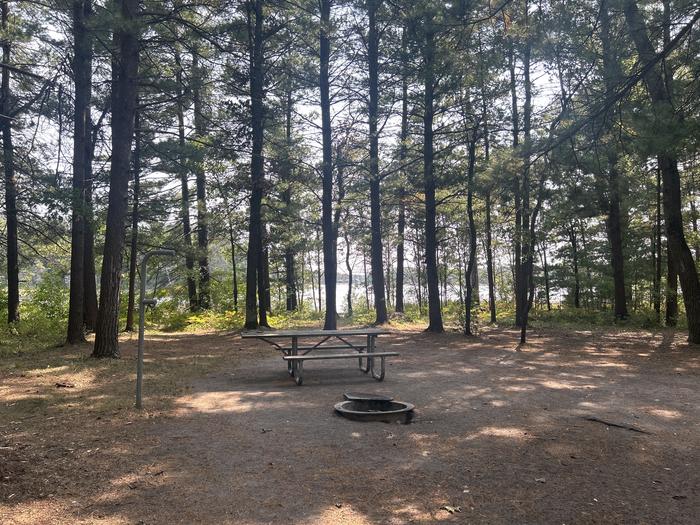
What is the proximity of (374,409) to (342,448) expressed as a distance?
150 cm

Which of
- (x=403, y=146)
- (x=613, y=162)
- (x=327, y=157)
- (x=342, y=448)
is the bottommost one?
Answer: (x=342, y=448)

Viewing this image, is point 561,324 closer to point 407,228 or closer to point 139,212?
point 407,228

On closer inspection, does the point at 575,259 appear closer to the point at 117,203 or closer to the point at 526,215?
the point at 526,215

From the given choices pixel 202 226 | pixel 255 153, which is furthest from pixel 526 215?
pixel 202 226

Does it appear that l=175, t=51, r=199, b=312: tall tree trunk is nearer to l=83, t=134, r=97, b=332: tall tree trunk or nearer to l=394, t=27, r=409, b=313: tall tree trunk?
l=83, t=134, r=97, b=332: tall tree trunk

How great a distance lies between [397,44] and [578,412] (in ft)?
40.3

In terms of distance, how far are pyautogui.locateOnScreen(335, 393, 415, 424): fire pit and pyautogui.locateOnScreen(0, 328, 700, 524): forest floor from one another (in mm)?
158

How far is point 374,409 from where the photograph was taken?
5867 mm

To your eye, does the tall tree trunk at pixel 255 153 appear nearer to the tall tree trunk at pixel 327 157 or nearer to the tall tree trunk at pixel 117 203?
the tall tree trunk at pixel 327 157

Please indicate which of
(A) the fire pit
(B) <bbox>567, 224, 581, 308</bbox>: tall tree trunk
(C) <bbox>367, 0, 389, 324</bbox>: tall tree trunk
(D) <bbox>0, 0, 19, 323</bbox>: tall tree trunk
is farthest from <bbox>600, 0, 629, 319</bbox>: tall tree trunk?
(D) <bbox>0, 0, 19, 323</bbox>: tall tree trunk

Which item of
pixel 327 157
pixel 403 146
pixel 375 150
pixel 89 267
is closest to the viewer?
pixel 89 267

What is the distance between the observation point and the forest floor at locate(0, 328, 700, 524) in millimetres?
3203

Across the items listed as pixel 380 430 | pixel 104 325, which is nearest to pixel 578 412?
pixel 380 430

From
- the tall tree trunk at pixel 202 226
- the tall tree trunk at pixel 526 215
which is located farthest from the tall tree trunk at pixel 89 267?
the tall tree trunk at pixel 526 215
